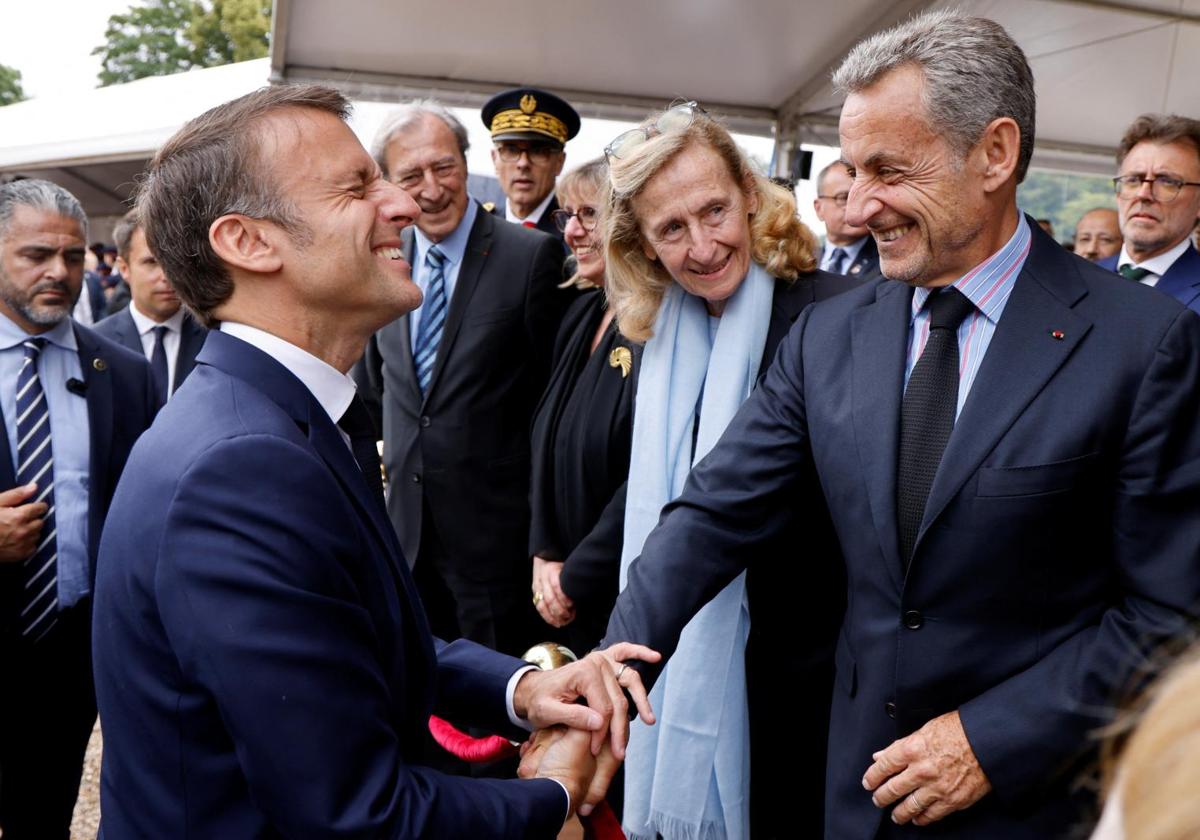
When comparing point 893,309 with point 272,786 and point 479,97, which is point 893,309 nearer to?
point 272,786

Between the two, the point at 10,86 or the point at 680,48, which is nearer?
the point at 680,48

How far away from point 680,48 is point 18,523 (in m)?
6.36

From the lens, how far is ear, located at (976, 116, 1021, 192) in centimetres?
A: 197

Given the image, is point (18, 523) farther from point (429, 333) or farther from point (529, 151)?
point (529, 151)

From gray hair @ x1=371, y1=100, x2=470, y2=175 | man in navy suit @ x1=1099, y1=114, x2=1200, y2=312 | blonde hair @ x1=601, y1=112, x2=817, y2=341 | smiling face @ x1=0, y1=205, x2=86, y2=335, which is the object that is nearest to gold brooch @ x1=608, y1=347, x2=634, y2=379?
blonde hair @ x1=601, y1=112, x2=817, y2=341

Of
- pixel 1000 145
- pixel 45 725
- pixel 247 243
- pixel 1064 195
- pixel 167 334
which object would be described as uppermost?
pixel 1064 195

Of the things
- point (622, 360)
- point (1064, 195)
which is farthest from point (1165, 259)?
point (1064, 195)

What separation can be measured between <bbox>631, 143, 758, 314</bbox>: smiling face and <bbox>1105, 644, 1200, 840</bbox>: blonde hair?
2.28 metres

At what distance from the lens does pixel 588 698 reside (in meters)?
1.99

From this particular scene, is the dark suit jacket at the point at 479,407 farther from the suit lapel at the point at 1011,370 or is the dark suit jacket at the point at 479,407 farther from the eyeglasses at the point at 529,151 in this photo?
the suit lapel at the point at 1011,370

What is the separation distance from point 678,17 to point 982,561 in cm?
662

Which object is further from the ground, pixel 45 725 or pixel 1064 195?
pixel 1064 195

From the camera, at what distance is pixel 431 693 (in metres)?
1.74

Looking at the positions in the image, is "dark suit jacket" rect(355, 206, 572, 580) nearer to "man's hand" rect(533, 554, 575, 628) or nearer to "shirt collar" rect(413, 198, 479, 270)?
"shirt collar" rect(413, 198, 479, 270)
